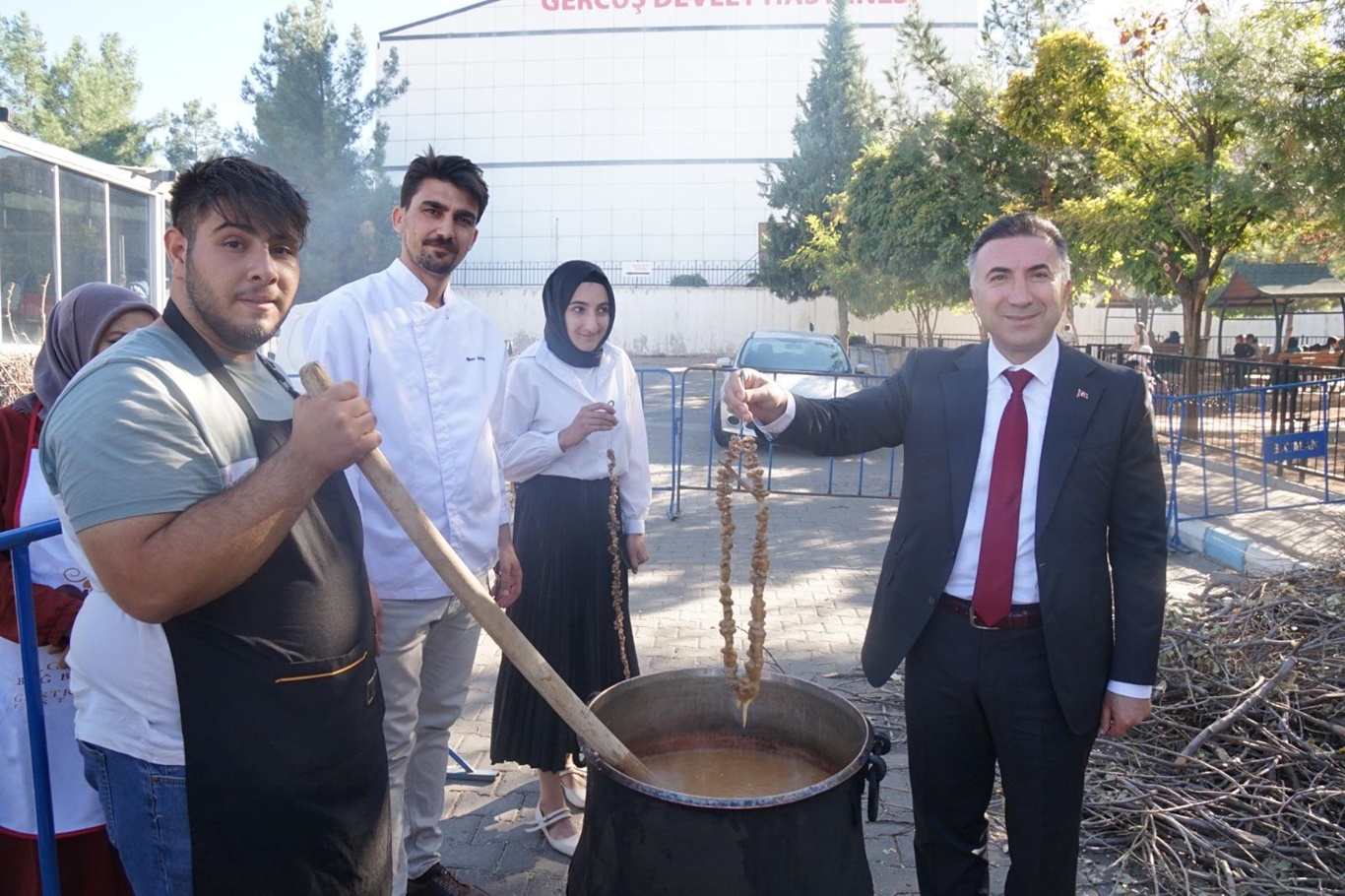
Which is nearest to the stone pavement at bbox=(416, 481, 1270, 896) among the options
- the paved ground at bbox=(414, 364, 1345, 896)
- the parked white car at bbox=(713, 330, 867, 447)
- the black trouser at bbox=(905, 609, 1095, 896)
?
the paved ground at bbox=(414, 364, 1345, 896)

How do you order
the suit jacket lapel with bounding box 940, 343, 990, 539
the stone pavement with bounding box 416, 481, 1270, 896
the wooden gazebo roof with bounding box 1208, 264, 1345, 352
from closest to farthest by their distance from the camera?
the suit jacket lapel with bounding box 940, 343, 990, 539 → the stone pavement with bounding box 416, 481, 1270, 896 → the wooden gazebo roof with bounding box 1208, 264, 1345, 352

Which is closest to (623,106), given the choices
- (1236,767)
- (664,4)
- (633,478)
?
(664,4)

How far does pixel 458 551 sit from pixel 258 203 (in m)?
1.34

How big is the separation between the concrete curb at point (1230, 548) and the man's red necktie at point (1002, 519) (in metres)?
5.46

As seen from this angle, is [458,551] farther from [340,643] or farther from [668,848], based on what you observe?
[668,848]

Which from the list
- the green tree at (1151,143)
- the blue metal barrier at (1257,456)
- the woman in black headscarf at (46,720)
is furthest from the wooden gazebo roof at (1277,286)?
the woman in black headscarf at (46,720)

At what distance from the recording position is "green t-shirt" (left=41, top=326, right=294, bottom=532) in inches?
63.8

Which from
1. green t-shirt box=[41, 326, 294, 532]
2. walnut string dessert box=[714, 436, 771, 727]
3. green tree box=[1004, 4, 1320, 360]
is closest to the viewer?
green t-shirt box=[41, 326, 294, 532]

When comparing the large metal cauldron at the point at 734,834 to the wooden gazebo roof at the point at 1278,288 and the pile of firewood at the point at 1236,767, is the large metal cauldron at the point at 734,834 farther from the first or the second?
the wooden gazebo roof at the point at 1278,288

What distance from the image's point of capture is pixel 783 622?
655cm

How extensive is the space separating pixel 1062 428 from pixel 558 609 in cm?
205

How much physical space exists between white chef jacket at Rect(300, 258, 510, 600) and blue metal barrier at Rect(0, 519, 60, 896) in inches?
32.8

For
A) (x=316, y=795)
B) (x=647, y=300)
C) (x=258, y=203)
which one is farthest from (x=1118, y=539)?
(x=647, y=300)

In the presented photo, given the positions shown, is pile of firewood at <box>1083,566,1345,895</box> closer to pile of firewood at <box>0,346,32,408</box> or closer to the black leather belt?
the black leather belt
